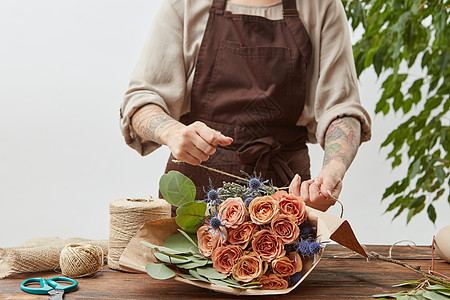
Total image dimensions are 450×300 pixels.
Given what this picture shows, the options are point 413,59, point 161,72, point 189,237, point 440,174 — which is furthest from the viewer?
point 413,59

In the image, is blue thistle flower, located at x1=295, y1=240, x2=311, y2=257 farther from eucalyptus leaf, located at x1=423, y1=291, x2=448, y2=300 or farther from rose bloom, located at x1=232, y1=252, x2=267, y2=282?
eucalyptus leaf, located at x1=423, y1=291, x2=448, y2=300

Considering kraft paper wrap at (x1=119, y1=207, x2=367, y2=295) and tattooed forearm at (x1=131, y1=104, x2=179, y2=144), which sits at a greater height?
tattooed forearm at (x1=131, y1=104, x2=179, y2=144)

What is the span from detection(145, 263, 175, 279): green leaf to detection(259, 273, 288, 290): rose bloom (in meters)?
0.16

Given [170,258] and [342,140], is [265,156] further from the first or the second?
[170,258]

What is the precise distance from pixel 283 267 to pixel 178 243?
21 centimetres

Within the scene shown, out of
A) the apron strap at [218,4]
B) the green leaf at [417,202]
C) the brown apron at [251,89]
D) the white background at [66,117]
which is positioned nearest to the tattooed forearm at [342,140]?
the brown apron at [251,89]

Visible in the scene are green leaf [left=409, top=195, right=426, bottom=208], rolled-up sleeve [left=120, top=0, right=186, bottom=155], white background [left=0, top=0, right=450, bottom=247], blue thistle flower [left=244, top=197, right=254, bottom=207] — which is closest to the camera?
blue thistle flower [left=244, top=197, right=254, bottom=207]

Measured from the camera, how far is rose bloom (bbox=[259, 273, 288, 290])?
0.84 metres

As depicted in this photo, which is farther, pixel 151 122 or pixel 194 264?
pixel 151 122

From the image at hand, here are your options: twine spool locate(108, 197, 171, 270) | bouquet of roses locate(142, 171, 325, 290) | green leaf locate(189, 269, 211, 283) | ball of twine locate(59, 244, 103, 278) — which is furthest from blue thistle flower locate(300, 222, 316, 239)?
ball of twine locate(59, 244, 103, 278)

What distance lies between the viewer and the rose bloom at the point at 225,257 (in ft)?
2.80

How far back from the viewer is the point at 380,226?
288 centimetres

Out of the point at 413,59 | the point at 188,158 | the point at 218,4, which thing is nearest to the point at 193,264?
the point at 188,158

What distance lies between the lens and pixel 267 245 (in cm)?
87
